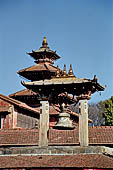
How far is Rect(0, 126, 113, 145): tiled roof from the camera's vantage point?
76.8 feet

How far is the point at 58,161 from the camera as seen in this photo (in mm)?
13406

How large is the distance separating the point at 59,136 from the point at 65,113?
8.45 metres

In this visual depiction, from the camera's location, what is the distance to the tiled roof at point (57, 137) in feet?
76.8

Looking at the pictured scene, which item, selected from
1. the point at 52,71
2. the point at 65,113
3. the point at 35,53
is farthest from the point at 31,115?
the point at 65,113

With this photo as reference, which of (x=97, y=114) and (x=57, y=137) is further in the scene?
(x=97, y=114)

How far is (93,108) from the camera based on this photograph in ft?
243

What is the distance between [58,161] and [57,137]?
1094 cm

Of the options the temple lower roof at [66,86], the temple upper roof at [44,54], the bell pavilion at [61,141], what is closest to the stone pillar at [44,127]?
the bell pavilion at [61,141]

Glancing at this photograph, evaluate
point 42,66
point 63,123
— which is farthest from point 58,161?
point 42,66

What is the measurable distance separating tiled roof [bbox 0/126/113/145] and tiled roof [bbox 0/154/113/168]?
8615mm

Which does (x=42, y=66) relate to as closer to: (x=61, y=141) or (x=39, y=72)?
(x=39, y=72)

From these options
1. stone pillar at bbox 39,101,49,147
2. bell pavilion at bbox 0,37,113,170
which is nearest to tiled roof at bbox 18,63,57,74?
bell pavilion at bbox 0,37,113,170

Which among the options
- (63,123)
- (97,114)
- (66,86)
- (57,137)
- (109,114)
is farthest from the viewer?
(97,114)

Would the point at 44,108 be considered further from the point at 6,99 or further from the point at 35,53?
the point at 35,53
